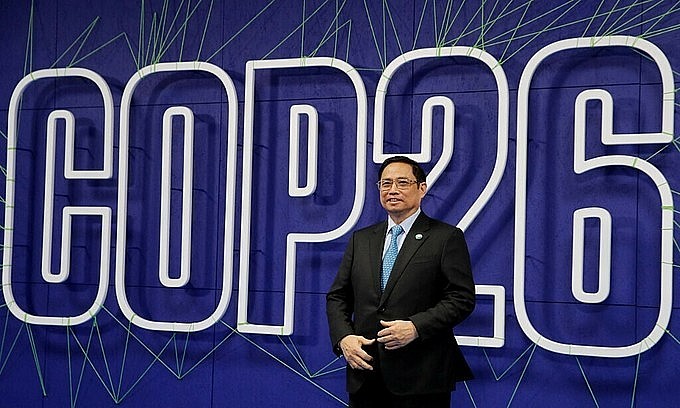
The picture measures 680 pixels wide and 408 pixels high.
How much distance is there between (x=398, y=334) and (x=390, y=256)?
1.11 feet

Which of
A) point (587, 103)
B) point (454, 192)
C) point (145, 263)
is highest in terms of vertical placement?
point (587, 103)

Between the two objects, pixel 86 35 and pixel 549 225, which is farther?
pixel 86 35

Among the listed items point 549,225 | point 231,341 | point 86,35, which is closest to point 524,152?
point 549,225

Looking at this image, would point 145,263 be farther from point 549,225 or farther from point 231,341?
point 549,225

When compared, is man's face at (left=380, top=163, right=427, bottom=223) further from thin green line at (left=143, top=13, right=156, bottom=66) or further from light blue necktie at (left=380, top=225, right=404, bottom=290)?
thin green line at (left=143, top=13, right=156, bottom=66)

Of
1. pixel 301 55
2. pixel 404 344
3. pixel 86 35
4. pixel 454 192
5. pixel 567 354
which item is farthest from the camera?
pixel 86 35

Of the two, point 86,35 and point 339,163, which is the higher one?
point 86,35

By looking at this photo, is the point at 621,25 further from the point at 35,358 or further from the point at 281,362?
the point at 35,358

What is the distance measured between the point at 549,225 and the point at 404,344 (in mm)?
1186

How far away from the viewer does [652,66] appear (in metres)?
4.30

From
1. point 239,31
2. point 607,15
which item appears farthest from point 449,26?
point 239,31

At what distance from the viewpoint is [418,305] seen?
11.9 ft

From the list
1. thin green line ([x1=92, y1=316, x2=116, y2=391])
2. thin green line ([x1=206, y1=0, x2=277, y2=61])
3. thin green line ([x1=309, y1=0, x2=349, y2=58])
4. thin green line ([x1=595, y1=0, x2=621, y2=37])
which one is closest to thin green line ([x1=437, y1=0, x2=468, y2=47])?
thin green line ([x1=309, y1=0, x2=349, y2=58])

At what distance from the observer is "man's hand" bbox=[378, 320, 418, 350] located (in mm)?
3523
